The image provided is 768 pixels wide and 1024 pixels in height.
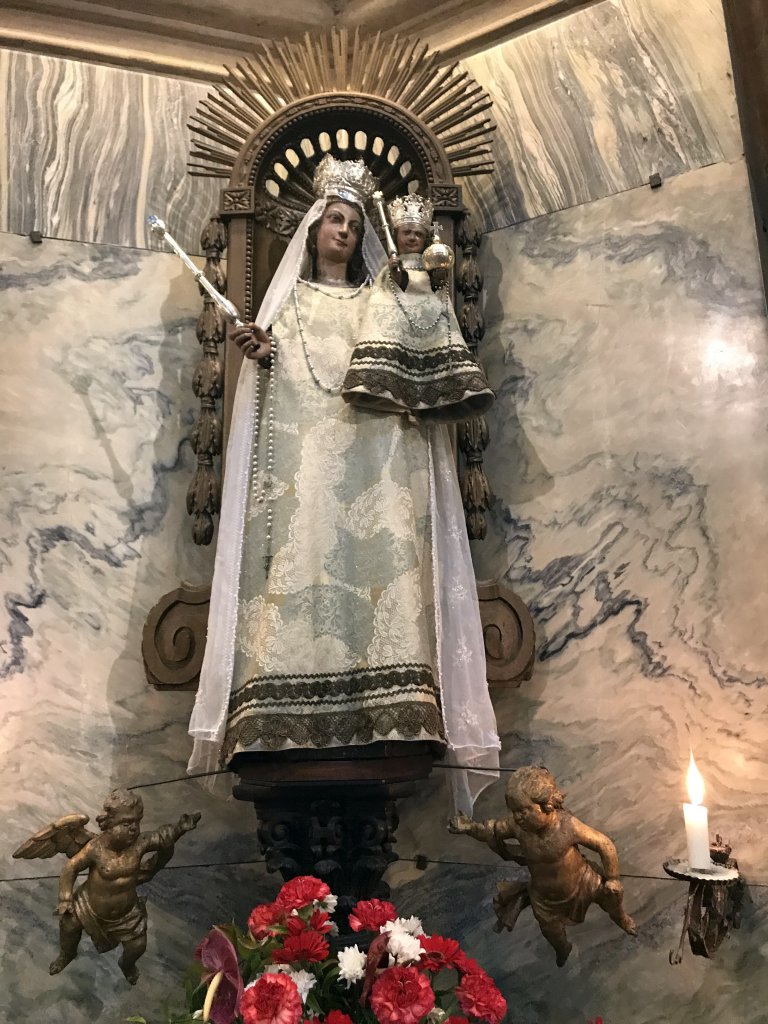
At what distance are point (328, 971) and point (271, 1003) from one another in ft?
Result: 0.84

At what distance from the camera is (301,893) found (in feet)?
5.20

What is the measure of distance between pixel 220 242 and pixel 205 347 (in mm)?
304

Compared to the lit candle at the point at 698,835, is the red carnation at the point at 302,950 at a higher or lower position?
lower

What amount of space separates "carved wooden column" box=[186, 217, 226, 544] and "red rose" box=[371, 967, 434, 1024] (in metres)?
1.28

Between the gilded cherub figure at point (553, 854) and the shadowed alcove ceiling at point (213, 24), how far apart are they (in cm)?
241

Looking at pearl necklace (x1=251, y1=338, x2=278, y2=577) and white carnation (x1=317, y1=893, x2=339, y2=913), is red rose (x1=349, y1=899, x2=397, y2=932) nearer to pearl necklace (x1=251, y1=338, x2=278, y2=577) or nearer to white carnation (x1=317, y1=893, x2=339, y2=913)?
white carnation (x1=317, y1=893, x2=339, y2=913)

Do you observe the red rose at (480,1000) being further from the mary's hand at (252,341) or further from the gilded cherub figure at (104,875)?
the mary's hand at (252,341)

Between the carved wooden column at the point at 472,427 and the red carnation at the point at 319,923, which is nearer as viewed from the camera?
the red carnation at the point at 319,923

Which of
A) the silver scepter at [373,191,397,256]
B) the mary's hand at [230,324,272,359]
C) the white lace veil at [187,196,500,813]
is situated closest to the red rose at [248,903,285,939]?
the white lace veil at [187,196,500,813]

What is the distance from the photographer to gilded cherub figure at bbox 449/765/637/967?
186 centimetres

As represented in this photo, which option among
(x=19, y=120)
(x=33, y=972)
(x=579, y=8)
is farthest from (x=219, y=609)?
(x=579, y=8)

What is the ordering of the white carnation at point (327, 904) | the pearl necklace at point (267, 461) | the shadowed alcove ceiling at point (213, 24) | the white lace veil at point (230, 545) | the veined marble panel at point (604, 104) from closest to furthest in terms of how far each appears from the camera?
Answer: the white carnation at point (327, 904) < the white lace veil at point (230, 545) < the pearl necklace at point (267, 461) < the veined marble panel at point (604, 104) < the shadowed alcove ceiling at point (213, 24)

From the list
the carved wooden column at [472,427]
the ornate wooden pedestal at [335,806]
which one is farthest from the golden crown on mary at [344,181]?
the ornate wooden pedestal at [335,806]

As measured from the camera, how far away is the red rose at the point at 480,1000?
1490 mm
